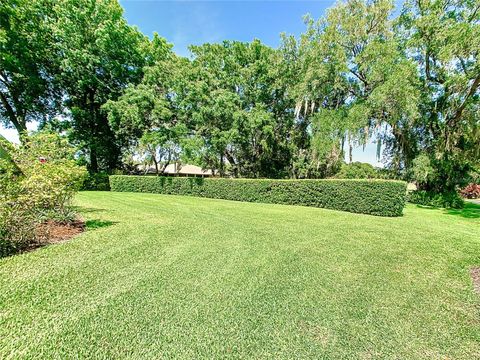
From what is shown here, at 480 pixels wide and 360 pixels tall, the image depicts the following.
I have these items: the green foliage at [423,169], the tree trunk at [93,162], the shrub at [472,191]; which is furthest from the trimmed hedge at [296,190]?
the shrub at [472,191]

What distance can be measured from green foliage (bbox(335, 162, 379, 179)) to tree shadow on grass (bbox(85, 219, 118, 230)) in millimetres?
14920

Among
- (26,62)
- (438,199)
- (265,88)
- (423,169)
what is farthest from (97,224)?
(438,199)

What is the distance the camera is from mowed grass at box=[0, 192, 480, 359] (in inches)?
79.5

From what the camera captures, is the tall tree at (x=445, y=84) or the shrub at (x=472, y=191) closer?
the tall tree at (x=445, y=84)

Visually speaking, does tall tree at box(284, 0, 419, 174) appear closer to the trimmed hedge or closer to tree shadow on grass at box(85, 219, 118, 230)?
the trimmed hedge

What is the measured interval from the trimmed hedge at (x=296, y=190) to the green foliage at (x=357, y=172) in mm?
6412

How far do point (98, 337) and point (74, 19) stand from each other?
68.4 feet

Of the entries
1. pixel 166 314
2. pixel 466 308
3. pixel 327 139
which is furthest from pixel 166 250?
pixel 327 139

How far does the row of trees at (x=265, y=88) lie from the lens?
12.2 meters

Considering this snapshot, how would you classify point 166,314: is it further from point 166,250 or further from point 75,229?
A: point 75,229

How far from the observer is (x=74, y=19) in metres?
15.0

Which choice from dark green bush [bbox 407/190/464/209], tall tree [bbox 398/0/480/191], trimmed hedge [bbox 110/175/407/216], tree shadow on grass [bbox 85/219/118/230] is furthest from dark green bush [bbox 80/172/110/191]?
dark green bush [bbox 407/190/464/209]

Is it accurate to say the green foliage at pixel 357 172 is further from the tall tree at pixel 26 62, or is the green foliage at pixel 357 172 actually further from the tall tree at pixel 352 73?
the tall tree at pixel 26 62

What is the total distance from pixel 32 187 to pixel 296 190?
395 inches
